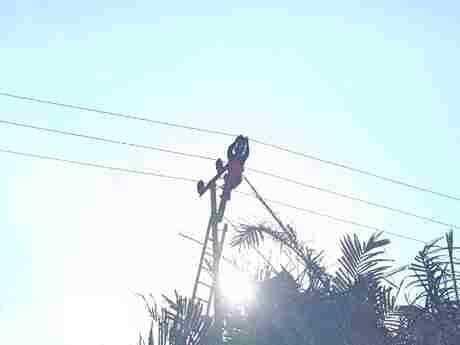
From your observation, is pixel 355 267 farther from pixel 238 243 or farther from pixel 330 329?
pixel 238 243

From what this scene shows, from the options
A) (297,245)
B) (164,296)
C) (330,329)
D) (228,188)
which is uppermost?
(228,188)

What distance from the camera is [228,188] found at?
9.28m

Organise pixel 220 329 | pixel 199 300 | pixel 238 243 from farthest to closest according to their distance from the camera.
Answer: pixel 238 243 → pixel 220 329 → pixel 199 300

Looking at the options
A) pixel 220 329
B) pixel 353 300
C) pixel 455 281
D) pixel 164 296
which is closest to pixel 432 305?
pixel 455 281

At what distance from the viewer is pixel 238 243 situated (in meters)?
8.84

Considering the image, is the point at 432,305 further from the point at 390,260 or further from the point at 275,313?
the point at 275,313

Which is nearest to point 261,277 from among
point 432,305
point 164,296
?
point 164,296

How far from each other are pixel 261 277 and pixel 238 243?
1275mm

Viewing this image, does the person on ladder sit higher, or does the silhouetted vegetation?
the person on ladder

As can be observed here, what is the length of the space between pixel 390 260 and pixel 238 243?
7.97ft

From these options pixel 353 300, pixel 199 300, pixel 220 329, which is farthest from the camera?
pixel 353 300

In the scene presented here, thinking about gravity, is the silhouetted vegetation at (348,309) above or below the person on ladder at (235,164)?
below

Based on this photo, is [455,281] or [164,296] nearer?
[164,296]

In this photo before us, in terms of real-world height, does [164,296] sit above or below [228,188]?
below
